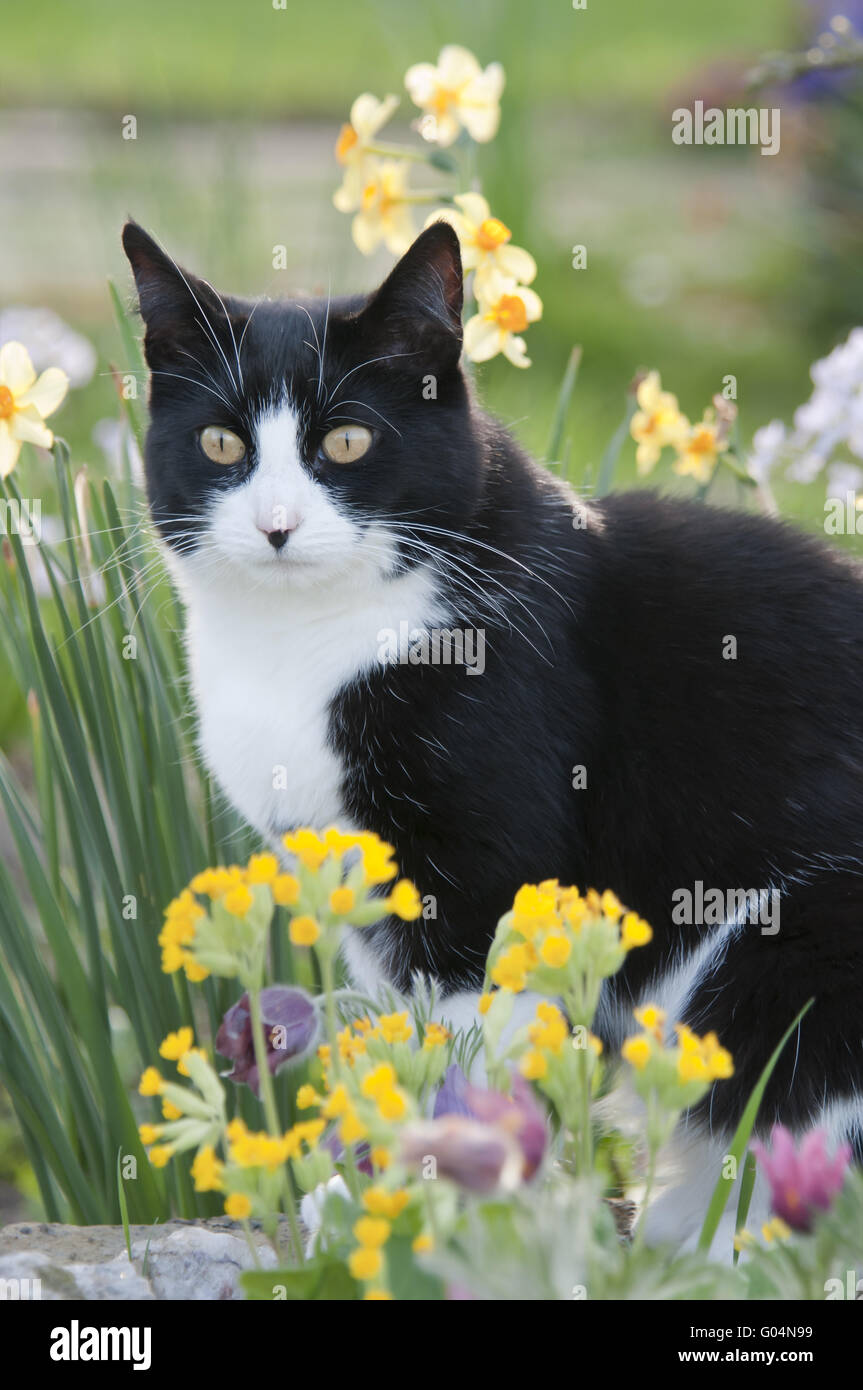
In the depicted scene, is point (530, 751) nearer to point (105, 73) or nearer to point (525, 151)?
point (525, 151)

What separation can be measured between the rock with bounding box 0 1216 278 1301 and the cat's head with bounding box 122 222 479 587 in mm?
724

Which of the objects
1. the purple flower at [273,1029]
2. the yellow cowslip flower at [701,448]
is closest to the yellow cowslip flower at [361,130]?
the yellow cowslip flower at [701,448]

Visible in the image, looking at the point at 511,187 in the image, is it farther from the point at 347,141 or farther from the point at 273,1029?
the point at 273,1029

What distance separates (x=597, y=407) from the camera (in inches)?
169

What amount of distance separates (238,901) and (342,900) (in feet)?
0.23

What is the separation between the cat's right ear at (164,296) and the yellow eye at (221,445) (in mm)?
126

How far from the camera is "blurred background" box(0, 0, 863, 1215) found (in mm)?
3371

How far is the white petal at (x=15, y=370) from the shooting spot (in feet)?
5.15

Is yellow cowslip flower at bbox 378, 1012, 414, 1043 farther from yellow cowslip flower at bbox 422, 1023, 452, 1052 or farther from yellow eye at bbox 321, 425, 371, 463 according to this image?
yellow eye at bbox 321, 425, 371, 463

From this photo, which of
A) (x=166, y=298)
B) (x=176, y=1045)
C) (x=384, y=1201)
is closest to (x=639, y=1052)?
(x=384, y=1201)

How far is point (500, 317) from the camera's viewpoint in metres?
1.77

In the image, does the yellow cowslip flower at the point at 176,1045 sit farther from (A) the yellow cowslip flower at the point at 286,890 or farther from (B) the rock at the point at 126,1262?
(B) the rock at the point at 126,1262

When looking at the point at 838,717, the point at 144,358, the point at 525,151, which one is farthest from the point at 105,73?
the point at 838,717
